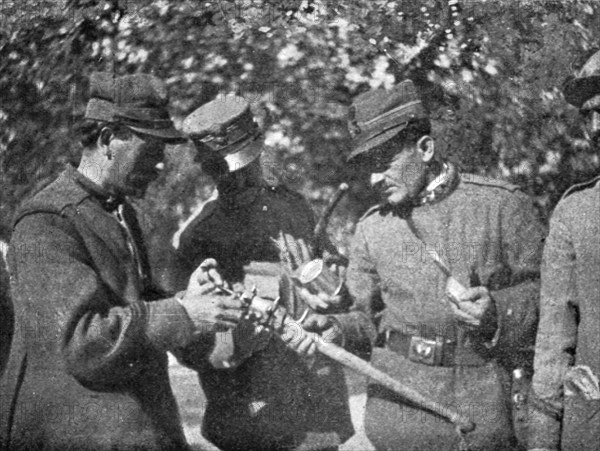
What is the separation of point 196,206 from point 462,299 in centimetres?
144

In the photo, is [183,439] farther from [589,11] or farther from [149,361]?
[589,11]

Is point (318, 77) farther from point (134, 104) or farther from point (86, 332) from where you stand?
point (86, 332)

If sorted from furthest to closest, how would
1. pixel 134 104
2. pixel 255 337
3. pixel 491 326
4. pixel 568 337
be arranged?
pixel 134 104
pixel 255 337
pixel 491 326
pixel 568 337

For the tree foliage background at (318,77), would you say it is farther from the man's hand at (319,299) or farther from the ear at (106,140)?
the man's hand at (319,299)

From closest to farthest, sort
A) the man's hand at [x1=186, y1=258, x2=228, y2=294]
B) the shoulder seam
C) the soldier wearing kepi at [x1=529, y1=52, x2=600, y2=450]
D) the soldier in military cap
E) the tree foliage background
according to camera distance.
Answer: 1. the soldier wearing kepi at [x1=529, y1=52, x2=600, y2=450]
2. the soldier in military cap
3. the man's hand at [x1=186, y1=258, x2=228, y2=294]
4. the shoulder seam
5. the tree foliage background

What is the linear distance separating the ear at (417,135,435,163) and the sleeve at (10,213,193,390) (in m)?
1.45

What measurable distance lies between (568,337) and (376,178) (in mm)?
1249

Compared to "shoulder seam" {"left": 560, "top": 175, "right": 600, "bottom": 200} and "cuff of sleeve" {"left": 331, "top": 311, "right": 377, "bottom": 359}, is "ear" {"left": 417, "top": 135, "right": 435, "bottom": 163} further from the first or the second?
"cuff of sleeve" {"left": 331, "top": 311, "right": 377, "bottom": 359}

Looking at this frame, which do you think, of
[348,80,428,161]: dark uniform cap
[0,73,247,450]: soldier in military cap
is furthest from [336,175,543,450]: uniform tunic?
[0,73,247,450]: soldier in military cap

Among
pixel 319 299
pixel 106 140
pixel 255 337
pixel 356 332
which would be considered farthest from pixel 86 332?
pixel 356 332

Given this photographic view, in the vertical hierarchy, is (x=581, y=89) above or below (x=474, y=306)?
above

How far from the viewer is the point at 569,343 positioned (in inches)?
245

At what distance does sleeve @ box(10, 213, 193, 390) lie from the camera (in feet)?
20.6

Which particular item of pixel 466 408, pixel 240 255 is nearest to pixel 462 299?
pixel 466 408
